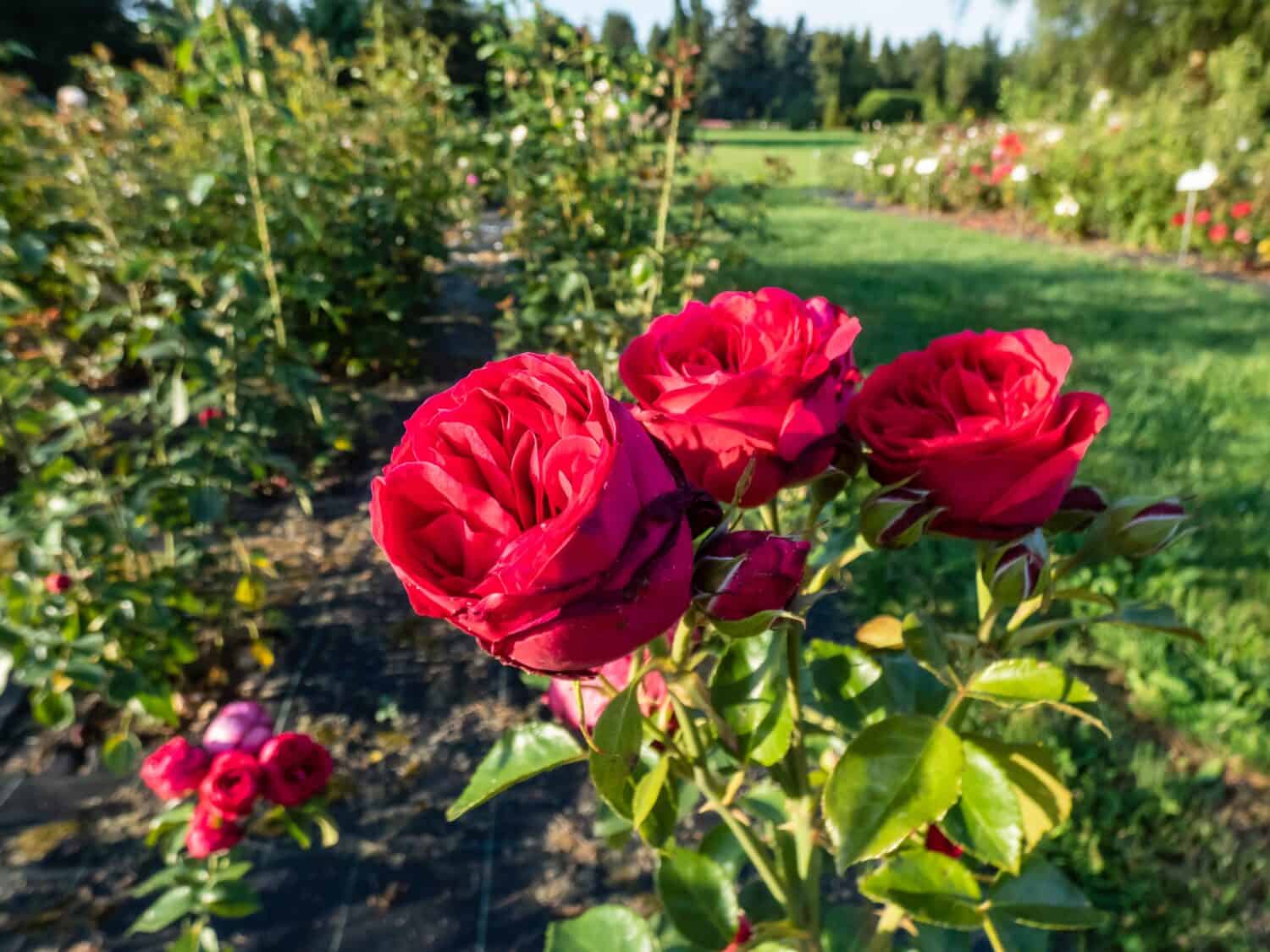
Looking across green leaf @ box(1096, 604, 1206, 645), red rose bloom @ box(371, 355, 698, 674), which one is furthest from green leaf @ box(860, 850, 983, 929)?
red rose bloom @ box(371, 355, 698, 674)

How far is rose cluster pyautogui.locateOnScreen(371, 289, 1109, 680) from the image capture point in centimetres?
39

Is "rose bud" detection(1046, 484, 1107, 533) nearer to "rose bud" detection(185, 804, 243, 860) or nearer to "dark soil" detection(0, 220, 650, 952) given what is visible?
"rose bud" detection(185, 804, 243, 860)

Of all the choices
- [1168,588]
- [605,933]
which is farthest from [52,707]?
[1168,588]

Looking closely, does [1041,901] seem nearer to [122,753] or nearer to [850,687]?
[850,687]

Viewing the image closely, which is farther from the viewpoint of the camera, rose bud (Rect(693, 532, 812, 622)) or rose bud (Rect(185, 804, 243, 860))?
rose bud (Rect(185, 804, 243, 860))

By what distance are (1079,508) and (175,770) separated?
1.12m

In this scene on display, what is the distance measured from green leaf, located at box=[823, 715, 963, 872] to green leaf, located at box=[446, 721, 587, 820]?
19 centimetres

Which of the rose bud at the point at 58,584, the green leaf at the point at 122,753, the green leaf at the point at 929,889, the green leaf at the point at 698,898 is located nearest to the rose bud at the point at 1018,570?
the green leaf at the point at 929,889

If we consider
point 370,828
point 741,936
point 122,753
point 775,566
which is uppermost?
point 775,566

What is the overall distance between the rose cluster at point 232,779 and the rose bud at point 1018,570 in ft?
3.13

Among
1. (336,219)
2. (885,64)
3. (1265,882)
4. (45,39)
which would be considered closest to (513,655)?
(1265,882)

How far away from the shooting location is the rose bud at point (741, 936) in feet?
2.33

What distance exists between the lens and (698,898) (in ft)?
2.36

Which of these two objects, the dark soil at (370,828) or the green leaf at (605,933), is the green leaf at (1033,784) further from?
the dark soil at (370,828)
